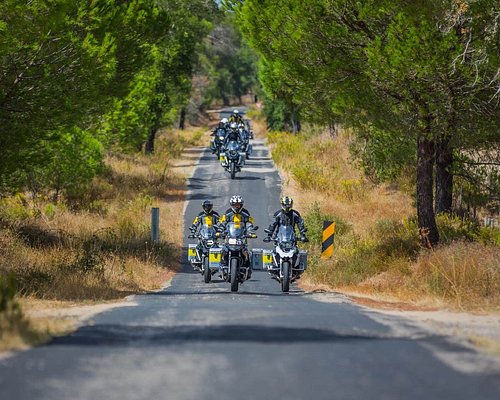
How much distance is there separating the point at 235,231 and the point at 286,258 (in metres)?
1.24

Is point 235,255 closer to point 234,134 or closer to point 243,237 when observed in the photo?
point 243,237

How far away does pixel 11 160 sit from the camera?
20.9m

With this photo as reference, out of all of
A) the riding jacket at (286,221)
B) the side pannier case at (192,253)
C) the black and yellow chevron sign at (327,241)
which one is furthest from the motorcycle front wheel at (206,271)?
the black and yellow chevron sign at (327,241)

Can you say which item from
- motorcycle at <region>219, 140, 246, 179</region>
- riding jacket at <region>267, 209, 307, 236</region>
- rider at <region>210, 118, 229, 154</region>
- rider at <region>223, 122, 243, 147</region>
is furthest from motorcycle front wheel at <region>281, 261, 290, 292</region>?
rider at <region>210, 118, 229, 154</region>

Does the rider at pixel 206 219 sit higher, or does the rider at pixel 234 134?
the rider at pixel 234 134

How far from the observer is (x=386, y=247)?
70.4 feet

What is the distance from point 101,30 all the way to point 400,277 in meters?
12.0

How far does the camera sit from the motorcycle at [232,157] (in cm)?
4162

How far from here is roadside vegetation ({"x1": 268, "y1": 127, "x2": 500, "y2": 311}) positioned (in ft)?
49.8

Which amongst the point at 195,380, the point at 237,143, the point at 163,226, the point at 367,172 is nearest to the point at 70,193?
the point at 163,226

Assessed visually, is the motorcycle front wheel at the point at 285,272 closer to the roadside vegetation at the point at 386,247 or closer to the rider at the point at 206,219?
the roadside vegetation at the point at 386,247

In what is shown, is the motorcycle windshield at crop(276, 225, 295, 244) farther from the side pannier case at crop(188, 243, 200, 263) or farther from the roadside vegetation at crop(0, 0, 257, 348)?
the roadside vegetation at crop(0, 0, 257, 348)

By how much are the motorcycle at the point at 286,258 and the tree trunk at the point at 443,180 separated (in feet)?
21.6

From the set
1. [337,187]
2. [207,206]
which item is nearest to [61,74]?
[207,206]
